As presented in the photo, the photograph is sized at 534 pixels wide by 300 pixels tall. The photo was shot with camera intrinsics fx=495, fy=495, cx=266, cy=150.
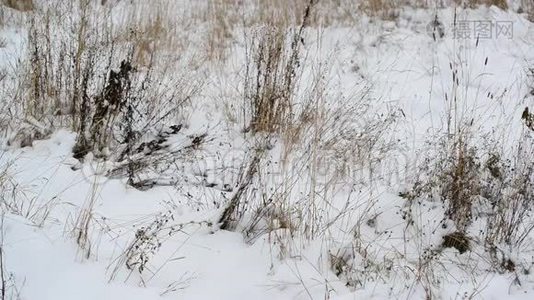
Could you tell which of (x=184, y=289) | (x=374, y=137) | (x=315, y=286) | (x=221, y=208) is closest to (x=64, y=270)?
(x=184, y=289)

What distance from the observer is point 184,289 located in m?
2.24

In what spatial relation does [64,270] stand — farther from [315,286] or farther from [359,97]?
[359,97]

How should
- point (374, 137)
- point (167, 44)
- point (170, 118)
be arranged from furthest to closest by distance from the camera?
point (167, 44) → point (170, 118) → point (374, 137)

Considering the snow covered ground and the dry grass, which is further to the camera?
the dry grass

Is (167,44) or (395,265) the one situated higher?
(167,44)

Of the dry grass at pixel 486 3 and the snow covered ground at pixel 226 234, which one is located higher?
the dry grass at pixel 486 3

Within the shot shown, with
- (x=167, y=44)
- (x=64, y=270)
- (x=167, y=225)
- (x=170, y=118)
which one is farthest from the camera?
(x=167, y=44)

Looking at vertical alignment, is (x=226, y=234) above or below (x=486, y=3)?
below

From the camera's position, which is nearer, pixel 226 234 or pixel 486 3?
pixel 226 234

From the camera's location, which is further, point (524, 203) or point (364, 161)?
point (364, 161)

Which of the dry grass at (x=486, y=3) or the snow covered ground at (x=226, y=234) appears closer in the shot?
the snow covered ground at (x=226, y=234)

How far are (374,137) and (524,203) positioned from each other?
1.08m

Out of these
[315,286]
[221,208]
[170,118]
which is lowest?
[315,286]

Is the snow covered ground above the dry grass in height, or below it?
below
